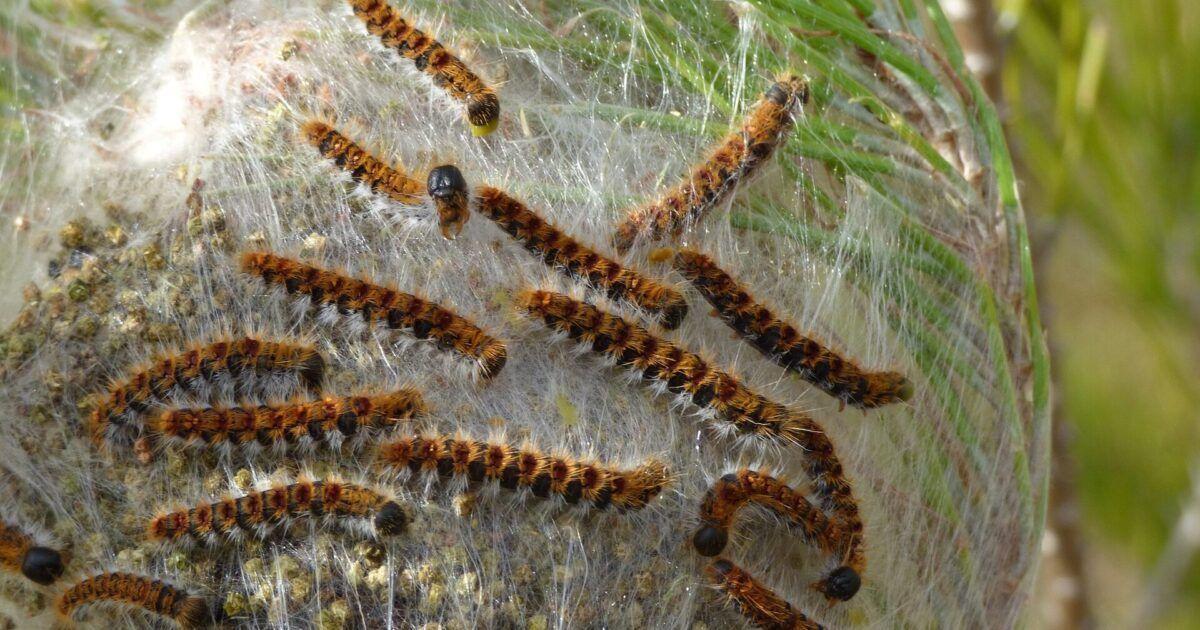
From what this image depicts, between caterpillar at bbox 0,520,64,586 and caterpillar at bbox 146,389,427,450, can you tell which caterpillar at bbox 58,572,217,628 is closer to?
caterpillar at bbox 0,520,64,586

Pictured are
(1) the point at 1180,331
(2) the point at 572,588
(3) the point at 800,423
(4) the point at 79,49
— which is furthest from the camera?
(1) the point at 1180,331

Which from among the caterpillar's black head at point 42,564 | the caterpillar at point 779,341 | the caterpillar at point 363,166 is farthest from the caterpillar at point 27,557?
the caterpillar at point 779,341

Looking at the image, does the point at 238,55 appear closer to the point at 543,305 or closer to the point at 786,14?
the point at 543,305

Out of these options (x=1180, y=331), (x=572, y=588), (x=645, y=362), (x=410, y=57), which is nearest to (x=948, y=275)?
(x=645, y=362)

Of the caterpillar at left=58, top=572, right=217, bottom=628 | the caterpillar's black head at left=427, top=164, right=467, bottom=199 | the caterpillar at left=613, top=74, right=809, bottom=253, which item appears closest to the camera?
the caterpillar at left=58, top=572, right=217, bottom=628

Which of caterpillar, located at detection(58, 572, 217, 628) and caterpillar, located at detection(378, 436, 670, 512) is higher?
caterpillar, located at detection(378, 436, 670, 512)

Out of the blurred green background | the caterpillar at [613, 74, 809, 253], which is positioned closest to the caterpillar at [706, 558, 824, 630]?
the caterpillar at [613, 74, 809, 253]

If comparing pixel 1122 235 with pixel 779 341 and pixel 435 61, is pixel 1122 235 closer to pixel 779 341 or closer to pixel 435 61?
pixel 779 341
